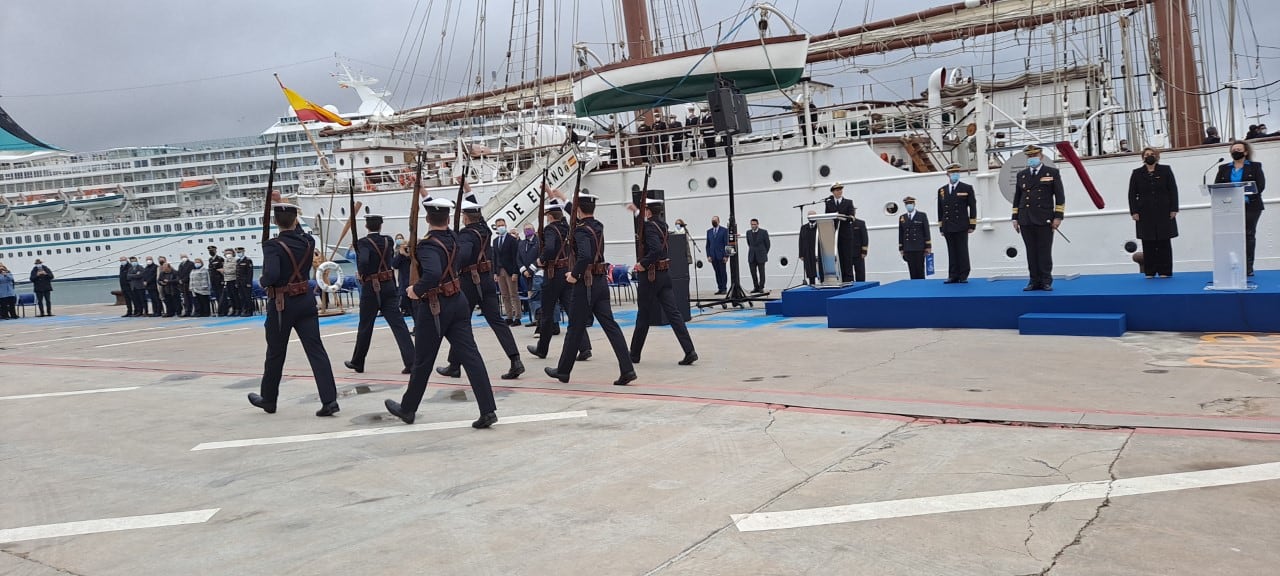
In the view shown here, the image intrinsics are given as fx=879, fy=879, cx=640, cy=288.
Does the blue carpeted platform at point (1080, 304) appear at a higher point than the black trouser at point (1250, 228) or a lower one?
lower

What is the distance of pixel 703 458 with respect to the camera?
484 centimetres

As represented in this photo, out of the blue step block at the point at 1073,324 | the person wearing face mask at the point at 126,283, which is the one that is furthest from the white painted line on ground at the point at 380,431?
the person wearing face mask at the point at 126,283

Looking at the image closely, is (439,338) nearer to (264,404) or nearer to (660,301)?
(264,404)

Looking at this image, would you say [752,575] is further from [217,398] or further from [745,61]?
[745,61]

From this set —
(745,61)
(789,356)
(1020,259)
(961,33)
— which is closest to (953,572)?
(789,356)

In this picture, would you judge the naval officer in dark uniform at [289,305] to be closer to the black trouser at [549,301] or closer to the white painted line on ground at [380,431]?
the white painted line on ground at [380,431]

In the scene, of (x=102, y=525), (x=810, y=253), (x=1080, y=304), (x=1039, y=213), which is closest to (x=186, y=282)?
(x=810, y=253)

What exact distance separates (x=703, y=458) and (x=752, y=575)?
5.68 feet

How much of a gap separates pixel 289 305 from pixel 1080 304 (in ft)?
25.1

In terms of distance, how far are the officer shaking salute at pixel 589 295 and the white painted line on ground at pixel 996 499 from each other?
3732 mm

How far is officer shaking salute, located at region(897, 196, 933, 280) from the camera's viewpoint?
14.2m

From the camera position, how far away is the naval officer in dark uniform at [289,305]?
6.77 m

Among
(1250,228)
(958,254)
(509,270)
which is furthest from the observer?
(509,270)

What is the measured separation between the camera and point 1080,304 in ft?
29.9
